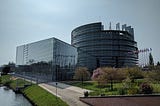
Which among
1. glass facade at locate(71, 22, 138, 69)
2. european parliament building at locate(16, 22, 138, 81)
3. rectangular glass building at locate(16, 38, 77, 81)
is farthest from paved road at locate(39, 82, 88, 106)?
glass facade at locate(71, 22, 138, 69)

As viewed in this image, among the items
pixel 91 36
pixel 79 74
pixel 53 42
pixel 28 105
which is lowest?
pixel 28 105

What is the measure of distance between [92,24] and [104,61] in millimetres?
24536

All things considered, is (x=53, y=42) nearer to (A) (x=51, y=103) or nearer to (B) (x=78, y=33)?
(A) (x=51, y=103)

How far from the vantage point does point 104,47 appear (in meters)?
135

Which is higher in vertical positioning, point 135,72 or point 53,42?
point 53,42

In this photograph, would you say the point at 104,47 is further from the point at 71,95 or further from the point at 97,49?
the point at 71,95

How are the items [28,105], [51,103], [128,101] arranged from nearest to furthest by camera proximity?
1. [128,101]
2. [51,103]
3. [28,105]

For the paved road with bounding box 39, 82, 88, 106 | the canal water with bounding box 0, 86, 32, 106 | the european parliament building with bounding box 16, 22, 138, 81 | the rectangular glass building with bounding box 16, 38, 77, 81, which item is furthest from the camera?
the european parliament building with bounding box 16, 22, 138, 81

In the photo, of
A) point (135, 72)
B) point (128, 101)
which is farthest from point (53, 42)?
point (128, 101)

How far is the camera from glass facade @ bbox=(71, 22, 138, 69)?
133000 millimetres

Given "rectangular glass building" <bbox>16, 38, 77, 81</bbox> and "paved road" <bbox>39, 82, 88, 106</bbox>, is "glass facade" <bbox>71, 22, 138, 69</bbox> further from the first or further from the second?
"paved road" <bbox>39, 82, 88, 106</bbox>

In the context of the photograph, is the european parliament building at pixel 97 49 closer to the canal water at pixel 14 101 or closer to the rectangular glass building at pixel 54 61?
the rectangular glass building at pixel 54 61

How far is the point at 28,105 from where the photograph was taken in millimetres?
39062

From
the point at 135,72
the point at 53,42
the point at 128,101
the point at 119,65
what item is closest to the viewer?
the point at 128,101
